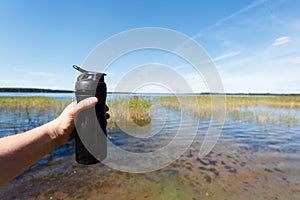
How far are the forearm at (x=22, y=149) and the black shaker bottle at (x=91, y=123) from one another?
0.27 m

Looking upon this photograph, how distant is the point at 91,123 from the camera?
1.71m

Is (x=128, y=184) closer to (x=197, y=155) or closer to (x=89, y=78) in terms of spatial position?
(x=197, y=155)

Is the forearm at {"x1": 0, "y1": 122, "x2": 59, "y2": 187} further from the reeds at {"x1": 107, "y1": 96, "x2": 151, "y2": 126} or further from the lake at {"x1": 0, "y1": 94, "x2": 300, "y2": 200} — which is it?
the reeds at {"x1": 107, "y1": 96, "x2": 151, "y2": 126}

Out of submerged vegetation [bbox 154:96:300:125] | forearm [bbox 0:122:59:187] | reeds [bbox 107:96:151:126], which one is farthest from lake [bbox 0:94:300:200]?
submerged vegetation [bbox 154:96:300:125]

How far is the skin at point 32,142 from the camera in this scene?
1439 mm

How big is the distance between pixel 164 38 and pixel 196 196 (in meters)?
4.05

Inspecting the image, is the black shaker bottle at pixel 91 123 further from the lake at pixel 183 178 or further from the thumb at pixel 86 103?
the lake at pixel 183 178

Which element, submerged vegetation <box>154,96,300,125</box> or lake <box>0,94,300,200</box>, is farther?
submerged vegetation <box>154,96,300,125</box>

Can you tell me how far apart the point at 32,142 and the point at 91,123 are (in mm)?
508

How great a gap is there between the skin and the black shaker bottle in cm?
6

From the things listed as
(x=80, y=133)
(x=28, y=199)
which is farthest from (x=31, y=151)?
(x=28, y=199)

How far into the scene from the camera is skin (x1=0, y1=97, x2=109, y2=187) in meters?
1.44

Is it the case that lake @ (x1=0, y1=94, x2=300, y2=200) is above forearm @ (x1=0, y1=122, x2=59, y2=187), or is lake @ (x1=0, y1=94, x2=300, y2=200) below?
below

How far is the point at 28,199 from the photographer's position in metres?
3.82
